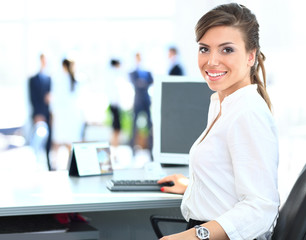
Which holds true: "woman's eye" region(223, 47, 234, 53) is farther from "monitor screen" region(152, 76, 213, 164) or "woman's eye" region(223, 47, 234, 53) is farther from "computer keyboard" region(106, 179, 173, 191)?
"monitor screen" region(152, 76, 213, 164)

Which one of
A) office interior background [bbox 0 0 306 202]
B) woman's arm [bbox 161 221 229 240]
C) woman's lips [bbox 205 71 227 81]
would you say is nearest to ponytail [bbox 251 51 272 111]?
woman's lips [bbox 205 71 227 81]

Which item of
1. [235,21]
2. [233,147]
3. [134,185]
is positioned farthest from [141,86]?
[233,147]

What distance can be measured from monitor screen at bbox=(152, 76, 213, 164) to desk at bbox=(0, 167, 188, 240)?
211 mm

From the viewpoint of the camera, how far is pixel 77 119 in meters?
7.07

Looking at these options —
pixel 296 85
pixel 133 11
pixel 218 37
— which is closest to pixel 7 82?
pixel 133 11

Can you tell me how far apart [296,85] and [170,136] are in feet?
4.83

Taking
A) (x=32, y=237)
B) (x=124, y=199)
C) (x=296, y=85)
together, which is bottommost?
(x=32, y=237)

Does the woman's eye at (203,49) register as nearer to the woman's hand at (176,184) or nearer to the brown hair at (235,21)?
the brown hair at (235,21)

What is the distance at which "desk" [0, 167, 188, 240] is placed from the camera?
211 cm

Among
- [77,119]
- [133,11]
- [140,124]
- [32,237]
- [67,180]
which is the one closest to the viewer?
[32,237]

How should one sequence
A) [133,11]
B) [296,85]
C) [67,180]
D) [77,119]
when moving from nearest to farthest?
[67,180]
[296,85]
[77,119]
[133,11]

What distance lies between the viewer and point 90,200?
2172mm

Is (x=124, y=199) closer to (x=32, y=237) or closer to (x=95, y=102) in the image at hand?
(x=32, y=237)

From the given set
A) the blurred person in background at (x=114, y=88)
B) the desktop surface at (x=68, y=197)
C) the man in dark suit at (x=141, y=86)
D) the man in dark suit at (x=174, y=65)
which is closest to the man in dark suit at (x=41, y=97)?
the blurred person in background at (x=114, y=88)
